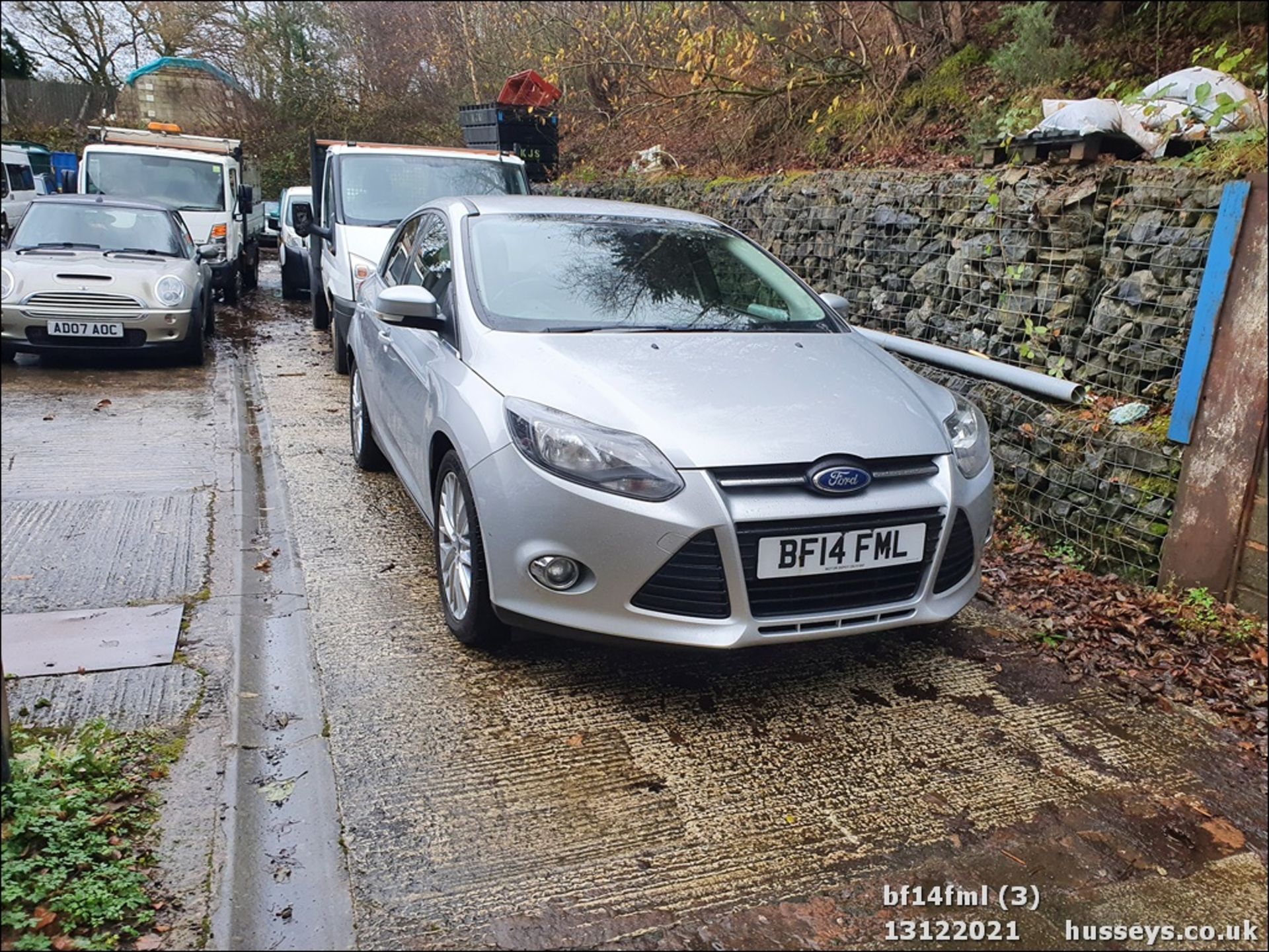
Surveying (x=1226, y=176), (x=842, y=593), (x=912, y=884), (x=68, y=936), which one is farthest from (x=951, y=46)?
(x=68, y=936)

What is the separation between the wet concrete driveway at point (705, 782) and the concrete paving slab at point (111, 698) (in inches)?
7.8

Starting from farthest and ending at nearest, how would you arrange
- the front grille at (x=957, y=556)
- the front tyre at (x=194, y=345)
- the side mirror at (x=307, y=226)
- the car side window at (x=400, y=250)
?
1. the side mirror at (x=307, y=226)
2. the front tyre at (x=194, y=345)
3. the car side window at (x=400, y=250)
4. the front grille at (x=957, y=556)

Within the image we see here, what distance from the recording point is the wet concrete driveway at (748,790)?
101 inches

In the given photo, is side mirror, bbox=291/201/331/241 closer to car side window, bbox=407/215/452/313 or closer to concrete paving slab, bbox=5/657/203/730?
car side window, bbox=407/215/452/313

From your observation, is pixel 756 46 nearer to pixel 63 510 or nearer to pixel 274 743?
pixel 63 510

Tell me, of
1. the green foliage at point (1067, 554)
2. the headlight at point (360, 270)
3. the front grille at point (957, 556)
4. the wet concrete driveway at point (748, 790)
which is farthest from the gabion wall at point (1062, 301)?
the headlight at point (360, 270)

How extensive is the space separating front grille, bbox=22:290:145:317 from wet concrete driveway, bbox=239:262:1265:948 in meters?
5.65

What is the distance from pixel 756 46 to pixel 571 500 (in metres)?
8.65

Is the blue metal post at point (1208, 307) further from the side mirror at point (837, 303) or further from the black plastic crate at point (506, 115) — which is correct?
the black plastic crate at point (506, 115)

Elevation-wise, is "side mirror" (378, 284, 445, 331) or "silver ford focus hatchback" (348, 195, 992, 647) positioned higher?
"side mirror" (378, 284, 445, 331)

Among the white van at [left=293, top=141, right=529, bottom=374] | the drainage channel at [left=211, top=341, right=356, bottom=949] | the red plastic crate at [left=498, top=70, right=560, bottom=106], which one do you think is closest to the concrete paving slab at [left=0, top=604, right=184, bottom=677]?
the drainage channel at [left=211, top=341, right=356, bottom=949]

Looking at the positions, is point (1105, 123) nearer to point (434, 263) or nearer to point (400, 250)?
point (434, 263)

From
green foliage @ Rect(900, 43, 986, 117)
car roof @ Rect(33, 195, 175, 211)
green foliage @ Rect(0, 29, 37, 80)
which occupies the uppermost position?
green foliage @ Rect(0, 29, 37, 80)

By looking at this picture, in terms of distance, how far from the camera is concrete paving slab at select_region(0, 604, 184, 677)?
3602 millimetres
